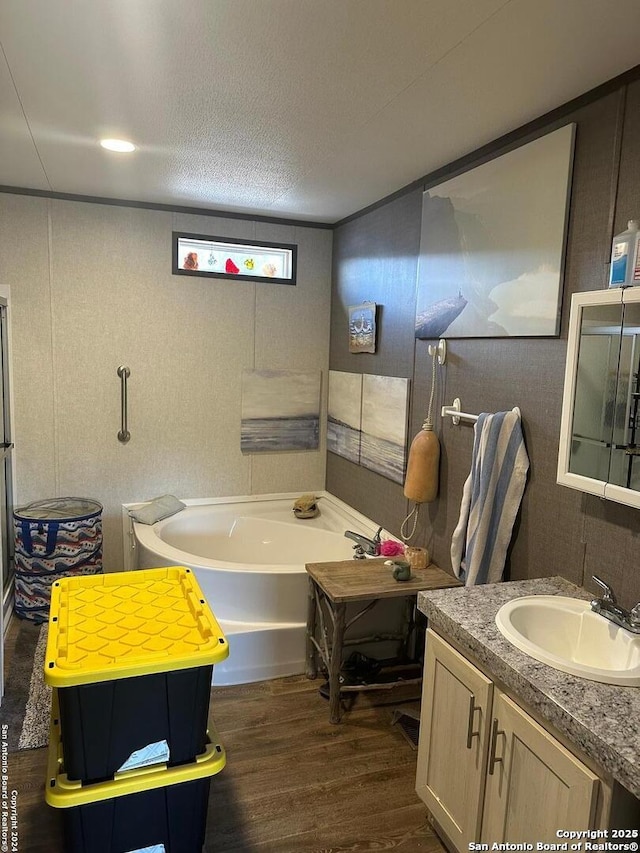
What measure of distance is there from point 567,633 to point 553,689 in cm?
45

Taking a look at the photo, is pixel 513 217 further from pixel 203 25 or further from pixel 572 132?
pixel 203 25

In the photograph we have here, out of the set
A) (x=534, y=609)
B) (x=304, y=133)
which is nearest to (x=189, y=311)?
(x=304, y=133)

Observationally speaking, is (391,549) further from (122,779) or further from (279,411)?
(122,779)

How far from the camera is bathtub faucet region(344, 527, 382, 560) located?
3180 mm

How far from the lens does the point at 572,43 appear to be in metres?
1.70

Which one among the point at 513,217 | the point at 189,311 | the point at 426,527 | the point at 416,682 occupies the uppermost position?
the point at 513,217

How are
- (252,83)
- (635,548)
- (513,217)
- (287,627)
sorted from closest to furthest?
1. (635,548)
2. (252,83)
3. (513,217)
4. (287,627)

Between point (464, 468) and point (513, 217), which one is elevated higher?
point (513, 217)

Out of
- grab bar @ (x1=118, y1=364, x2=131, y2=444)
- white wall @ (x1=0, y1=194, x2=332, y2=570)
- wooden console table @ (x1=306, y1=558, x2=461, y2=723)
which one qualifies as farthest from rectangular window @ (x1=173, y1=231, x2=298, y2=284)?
wooden console table @ (x1=306, y1=558, x2=461, y2=723)

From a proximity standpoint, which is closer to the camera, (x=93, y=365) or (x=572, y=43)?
(x=572, y=43)

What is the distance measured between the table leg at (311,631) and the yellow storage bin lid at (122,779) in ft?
4.28

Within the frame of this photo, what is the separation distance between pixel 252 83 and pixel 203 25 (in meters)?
0.37

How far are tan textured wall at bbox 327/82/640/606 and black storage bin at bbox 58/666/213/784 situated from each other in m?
1.32

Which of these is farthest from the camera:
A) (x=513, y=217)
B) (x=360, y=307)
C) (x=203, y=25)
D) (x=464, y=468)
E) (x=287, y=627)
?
(x=360, y=307)
